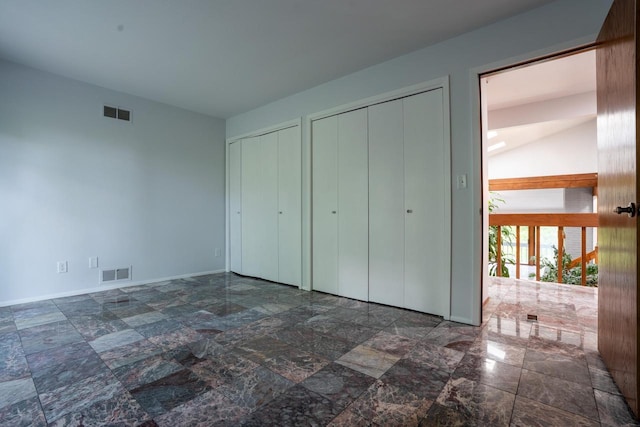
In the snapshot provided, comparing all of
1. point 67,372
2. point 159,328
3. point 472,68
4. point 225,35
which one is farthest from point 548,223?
point 67,372

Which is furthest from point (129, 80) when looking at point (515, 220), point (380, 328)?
point (515, 220)

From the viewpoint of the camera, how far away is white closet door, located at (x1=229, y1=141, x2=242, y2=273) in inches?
187

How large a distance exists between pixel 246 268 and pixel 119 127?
2.53 meters

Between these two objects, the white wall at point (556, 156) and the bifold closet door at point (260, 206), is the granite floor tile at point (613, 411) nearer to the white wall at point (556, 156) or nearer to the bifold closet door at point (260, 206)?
the bifold closet door at point (260, 206)

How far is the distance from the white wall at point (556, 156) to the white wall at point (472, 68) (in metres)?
5.64

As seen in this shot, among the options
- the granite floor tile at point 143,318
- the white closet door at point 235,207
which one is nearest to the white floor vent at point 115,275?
the granite floor tile at point 143,318

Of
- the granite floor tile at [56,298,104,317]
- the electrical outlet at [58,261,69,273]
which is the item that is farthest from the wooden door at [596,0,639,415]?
the electrical outlet at [58,261,69,273]

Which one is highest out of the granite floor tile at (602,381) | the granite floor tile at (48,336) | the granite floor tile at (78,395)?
the granite floor tile at (48,336)

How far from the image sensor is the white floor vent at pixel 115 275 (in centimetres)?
377

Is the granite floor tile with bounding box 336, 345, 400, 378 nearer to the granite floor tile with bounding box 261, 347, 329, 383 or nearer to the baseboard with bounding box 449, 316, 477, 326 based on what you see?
the granite floor tile with bounding box 261, 347, 329, 383

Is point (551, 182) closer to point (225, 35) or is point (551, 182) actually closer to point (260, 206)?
point (260, 206)

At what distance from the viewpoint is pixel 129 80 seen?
3516mm

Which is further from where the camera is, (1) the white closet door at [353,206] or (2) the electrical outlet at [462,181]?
(1) the white closet door at [353,206]

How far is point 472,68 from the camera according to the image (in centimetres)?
255
